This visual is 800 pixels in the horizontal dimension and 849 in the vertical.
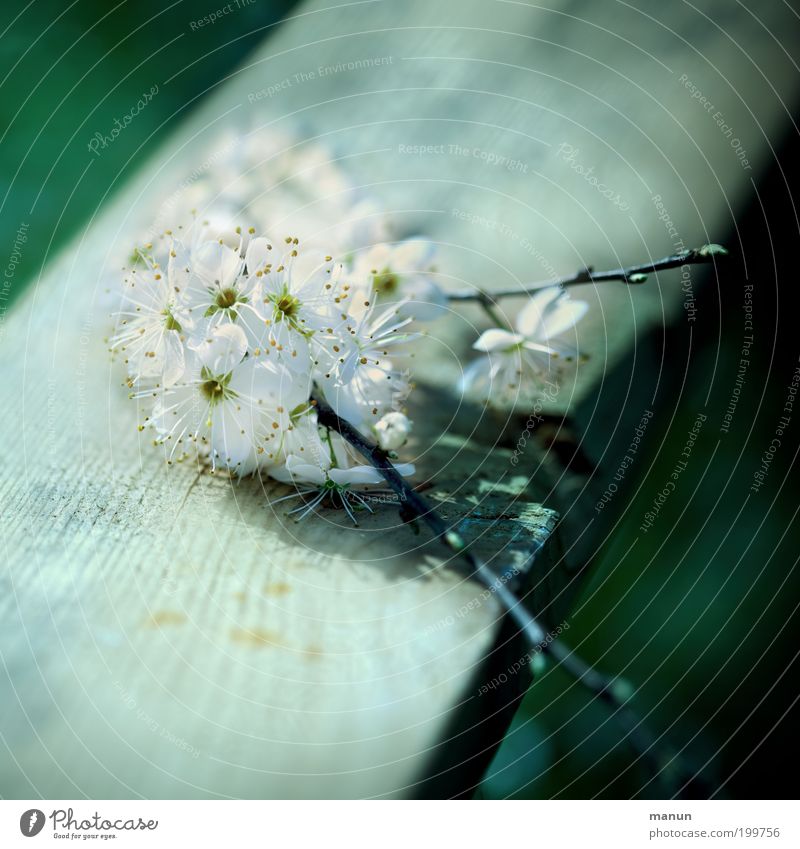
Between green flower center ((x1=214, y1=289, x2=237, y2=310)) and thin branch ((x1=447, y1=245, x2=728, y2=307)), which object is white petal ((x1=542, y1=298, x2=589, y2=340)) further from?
green flower center ((x1=214, y1=289, x2=237, y2=310))

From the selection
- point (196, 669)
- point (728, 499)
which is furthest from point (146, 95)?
point (728, 499)

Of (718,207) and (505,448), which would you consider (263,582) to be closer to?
(505,448)

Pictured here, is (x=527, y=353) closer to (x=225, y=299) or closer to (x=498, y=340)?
(x=498, y=340)

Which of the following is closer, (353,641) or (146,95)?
(353,641)

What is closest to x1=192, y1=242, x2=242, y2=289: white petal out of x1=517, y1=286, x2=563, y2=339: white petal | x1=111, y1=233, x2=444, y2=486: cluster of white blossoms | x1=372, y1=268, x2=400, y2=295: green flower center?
x1=111, y1=233, x2=444, y2=486: cluster of white blossoms

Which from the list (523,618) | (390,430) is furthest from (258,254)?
(523,618)

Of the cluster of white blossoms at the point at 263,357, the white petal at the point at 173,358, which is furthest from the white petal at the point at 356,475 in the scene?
the white petal at the point at 173,358

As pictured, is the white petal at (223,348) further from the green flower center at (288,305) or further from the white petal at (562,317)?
the white petal at (562,317)
